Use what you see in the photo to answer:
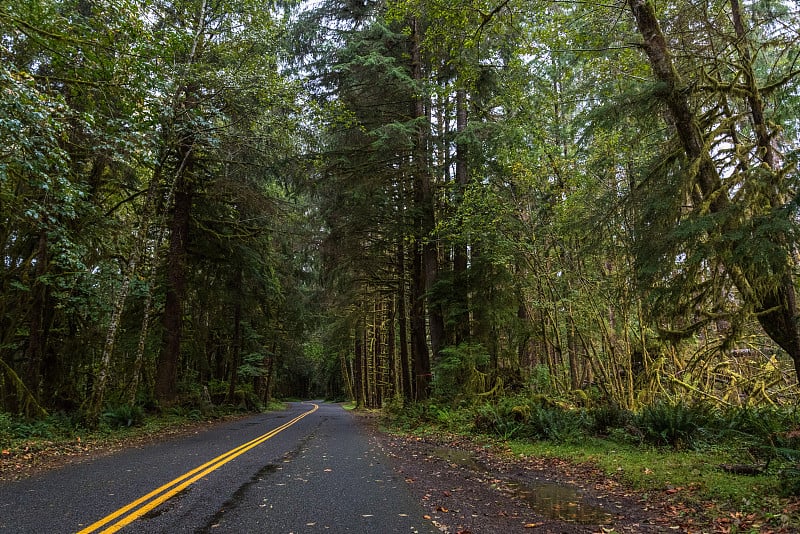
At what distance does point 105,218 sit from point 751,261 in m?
15.1

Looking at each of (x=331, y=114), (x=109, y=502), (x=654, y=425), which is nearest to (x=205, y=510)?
(x=109, y=502)

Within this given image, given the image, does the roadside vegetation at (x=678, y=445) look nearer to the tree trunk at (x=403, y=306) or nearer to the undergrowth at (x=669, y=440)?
the undergrowth at (x=669, y=440)

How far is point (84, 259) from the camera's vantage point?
13.6 metres

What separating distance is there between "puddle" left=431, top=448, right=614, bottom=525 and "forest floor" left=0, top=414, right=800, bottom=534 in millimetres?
11

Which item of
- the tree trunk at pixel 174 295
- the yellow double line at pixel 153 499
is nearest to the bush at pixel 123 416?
the tree trunk at pixel 174 295

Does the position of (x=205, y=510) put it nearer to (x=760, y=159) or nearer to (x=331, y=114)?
(x=760, y=159)

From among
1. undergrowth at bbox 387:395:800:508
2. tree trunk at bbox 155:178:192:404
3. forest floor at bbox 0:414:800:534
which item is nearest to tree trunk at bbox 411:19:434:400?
undergrowth at bbox 387:395:800:508

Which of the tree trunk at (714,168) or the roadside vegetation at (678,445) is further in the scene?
the tree trunk at (714,168)

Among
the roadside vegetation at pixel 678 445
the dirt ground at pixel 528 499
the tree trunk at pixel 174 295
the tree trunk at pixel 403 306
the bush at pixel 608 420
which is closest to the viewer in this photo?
the dirt ground at pixel 528 499

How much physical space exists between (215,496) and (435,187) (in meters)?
12.8

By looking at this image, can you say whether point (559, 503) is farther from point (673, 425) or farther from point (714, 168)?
point (714, 168)

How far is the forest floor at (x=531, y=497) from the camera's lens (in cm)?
462

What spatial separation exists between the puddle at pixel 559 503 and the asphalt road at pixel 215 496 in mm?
1460

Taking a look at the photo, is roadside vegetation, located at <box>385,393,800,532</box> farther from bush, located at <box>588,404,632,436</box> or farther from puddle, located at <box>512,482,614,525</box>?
puddle, located at <box>512,482,614,525</box>
